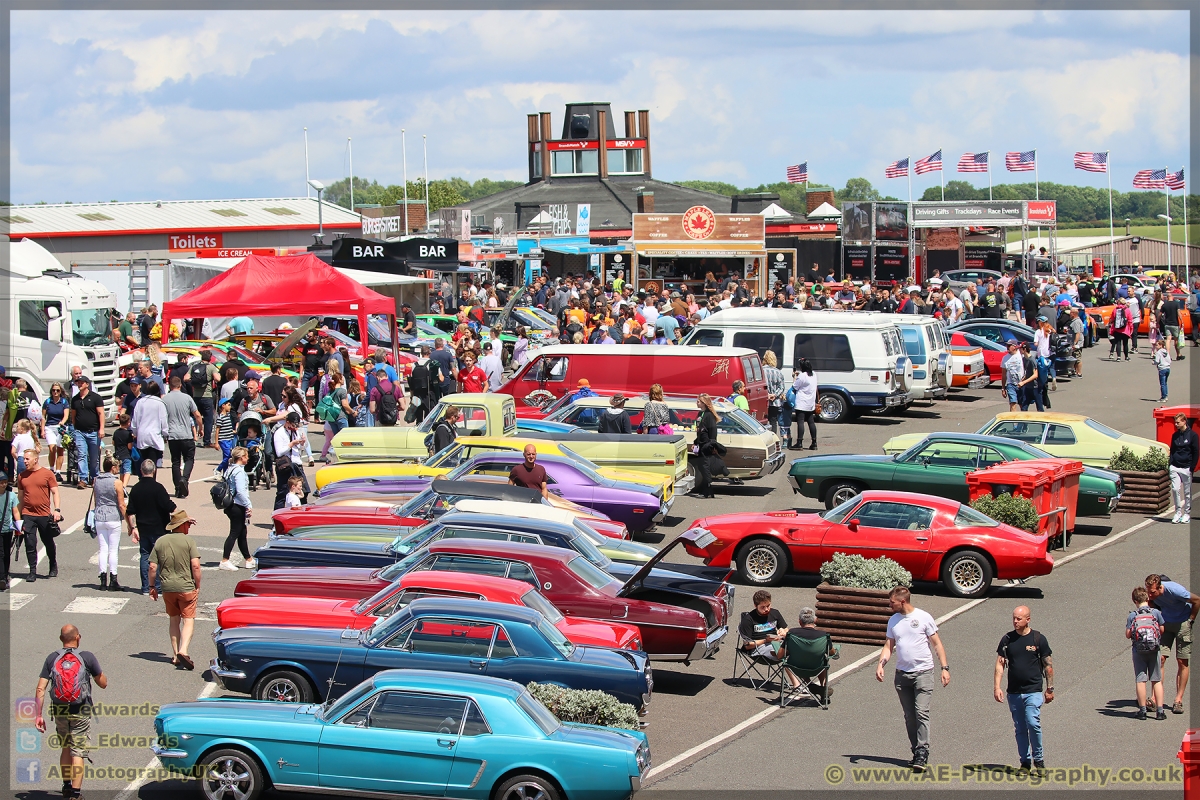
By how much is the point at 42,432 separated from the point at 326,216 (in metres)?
46.1

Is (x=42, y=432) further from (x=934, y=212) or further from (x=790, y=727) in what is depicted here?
(x=934, y=212)

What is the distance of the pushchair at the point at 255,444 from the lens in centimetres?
1867

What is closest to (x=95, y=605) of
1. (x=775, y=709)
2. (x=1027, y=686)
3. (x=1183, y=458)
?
(x=775, y=709)

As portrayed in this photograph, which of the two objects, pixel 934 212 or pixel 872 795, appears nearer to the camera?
pixel 872 795

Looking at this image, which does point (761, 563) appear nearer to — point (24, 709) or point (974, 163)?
point (24, 709)

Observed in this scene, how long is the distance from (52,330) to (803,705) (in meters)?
19.0

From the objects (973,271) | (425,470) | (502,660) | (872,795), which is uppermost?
(973,271)

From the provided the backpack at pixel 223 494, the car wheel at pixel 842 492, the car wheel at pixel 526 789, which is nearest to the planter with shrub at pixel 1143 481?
the car wheel at pixel 842 492

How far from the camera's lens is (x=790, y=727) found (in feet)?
35.3

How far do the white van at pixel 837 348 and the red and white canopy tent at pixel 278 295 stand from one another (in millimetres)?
7334

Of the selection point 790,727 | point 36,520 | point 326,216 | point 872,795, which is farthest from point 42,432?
point 326,216

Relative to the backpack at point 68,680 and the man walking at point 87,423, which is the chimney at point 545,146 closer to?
the man walking at point 87,423

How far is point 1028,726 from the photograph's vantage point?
31.6 feet

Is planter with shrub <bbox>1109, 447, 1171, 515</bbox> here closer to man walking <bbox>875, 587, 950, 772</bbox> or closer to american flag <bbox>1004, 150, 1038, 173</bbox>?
man walking <bbox>875, 587, 950, 772</bbox>
